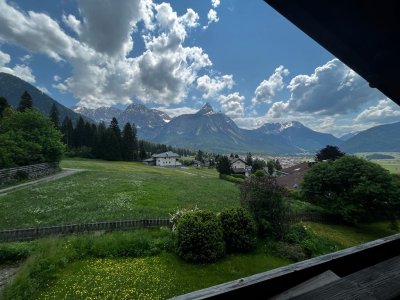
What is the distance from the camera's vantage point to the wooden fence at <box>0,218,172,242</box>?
16.7 m

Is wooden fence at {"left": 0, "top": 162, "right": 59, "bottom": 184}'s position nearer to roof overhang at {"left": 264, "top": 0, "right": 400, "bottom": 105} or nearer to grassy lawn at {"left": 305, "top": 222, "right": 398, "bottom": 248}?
grassy lawn at {"left": 305, "top": 222, "right": 398, "bottom": 248}

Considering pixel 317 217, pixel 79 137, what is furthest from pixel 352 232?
pixel 79 137

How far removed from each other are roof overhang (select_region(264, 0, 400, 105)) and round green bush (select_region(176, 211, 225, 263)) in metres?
15.0

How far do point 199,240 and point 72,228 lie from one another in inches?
378

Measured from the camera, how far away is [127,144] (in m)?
102

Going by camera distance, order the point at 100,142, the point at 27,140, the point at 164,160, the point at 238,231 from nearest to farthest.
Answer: the point at 238,231, the point at 27,140, the point at 100,142, the point at 164,160

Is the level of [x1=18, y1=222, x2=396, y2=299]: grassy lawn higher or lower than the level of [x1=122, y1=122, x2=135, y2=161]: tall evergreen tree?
lower

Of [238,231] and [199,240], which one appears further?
[238,231]

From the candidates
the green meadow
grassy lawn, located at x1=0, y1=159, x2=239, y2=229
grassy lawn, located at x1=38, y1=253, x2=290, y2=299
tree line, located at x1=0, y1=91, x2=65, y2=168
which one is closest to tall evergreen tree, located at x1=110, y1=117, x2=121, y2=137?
tree line, located at x1=0, y1=91, x2=65, y2=168

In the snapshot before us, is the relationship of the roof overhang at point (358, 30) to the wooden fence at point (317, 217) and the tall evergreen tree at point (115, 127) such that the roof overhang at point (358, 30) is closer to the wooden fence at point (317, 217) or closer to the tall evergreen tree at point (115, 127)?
the wooden fence at point (317, 217)

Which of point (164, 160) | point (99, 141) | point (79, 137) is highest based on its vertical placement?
point (79, 137)

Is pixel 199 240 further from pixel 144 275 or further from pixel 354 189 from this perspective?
pixel 354 189

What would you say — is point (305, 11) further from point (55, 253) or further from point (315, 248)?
point (315, 248)

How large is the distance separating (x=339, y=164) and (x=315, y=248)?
1904 cm
